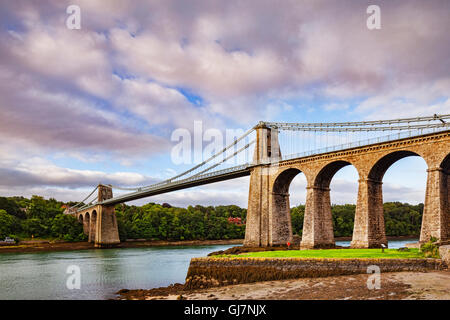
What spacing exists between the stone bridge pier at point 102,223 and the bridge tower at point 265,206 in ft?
141

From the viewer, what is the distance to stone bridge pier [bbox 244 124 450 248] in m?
25.2

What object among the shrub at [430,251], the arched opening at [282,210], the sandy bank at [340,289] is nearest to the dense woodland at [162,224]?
the arched opening at [282,210]

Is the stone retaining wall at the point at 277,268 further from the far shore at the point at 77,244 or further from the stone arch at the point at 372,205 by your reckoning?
the far shore at the point at 77,244

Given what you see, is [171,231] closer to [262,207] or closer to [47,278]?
[262,207]

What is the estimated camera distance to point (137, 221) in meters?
86.8

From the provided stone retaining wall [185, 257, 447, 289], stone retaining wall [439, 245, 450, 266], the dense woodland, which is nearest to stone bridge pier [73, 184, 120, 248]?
the dense woodland

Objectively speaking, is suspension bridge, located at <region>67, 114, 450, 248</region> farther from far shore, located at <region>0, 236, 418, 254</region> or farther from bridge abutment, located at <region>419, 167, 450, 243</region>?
far shore, located at <region>0, 236, 418, 254</region>

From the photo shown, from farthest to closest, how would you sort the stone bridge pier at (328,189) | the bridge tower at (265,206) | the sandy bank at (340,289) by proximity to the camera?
the bridge tower at (265,206), the stone bridge pier at (328,189), the sandy bank at (340,289)

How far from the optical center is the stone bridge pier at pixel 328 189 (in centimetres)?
2519

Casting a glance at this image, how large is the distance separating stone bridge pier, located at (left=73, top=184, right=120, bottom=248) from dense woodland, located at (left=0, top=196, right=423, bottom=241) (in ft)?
11.3

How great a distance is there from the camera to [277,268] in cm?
1964

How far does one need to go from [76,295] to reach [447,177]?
82.2 feet

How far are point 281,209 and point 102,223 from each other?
47.9m
